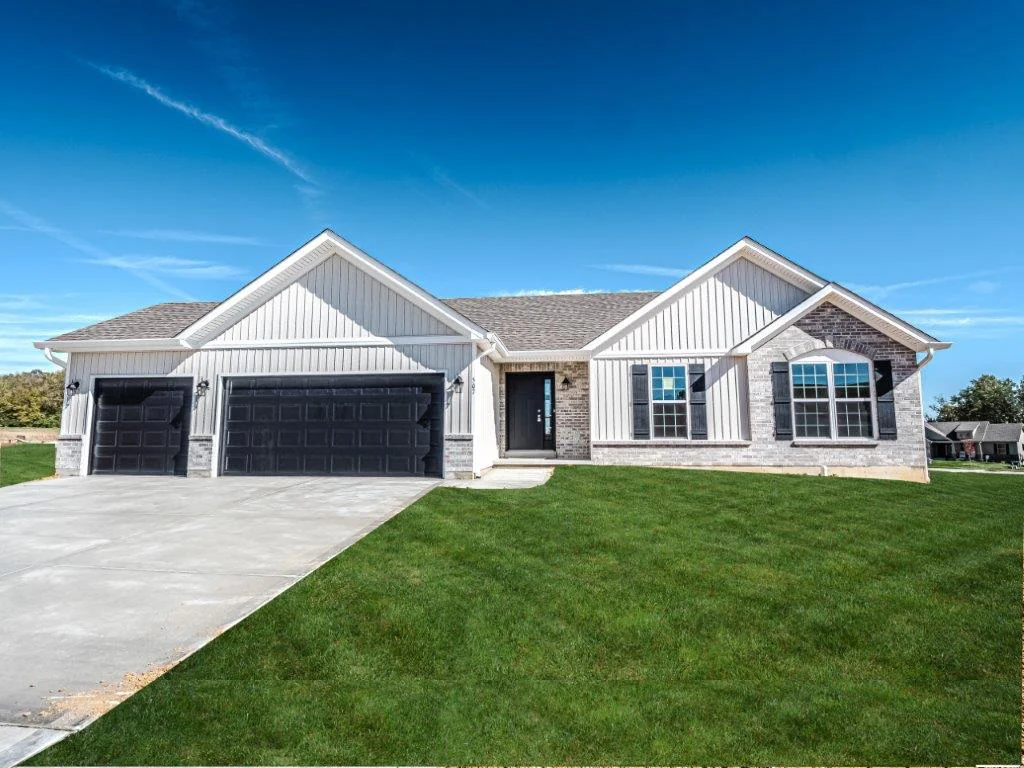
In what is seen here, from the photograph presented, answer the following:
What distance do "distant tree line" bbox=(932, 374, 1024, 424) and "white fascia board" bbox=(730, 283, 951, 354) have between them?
7348 centimetres

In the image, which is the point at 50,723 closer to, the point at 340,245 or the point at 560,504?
the point at 560,504

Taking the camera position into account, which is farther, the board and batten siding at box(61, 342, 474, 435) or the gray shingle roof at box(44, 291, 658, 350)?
the gray shingle roof at box(44, 291, 658, 350)

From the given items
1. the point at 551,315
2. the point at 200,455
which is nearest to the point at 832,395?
the point at 551,315

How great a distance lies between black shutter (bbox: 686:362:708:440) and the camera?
46.0 feet

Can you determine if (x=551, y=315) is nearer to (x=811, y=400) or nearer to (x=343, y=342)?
(x=343, y=342)

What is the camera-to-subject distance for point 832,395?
13.5 meters

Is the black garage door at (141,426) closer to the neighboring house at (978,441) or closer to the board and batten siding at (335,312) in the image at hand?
the board and batten siding at (335,312)

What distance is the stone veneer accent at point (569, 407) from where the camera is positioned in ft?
50.1

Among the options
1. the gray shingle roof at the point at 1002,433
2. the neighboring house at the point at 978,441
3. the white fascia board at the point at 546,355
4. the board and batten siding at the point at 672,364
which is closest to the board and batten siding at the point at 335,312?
the white fascia board at the point at 546,355

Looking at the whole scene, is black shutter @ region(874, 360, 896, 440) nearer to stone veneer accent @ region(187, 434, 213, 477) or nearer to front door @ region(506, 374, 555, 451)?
front door @ region(506, 374, 555, 451)

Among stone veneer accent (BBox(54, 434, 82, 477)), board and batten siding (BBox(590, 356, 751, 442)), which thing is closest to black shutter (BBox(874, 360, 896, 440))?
board and batten siding (BBox(590, 356, 751, 442))

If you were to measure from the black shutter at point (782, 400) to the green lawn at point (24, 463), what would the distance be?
743 inches

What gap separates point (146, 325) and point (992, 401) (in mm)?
89795

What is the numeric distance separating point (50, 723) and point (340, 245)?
11262 millimetres
